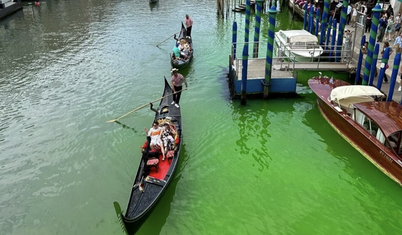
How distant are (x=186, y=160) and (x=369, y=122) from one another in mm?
6090

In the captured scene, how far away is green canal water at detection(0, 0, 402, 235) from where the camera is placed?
8.99m

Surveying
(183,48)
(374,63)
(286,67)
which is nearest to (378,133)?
(374,63)

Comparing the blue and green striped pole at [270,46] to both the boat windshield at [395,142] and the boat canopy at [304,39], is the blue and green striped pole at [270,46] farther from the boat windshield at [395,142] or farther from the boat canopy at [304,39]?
the boat windshield at [395,142]

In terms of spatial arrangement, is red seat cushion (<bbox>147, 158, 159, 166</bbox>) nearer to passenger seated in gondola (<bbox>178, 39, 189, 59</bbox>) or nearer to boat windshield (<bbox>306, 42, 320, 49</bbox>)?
passenger seated in gondola (<bbox>178, 39, 189, 59</bbox>)

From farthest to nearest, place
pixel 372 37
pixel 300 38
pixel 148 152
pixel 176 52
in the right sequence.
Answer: pixel 176 52 < pixel 300 38 < pixel 372 37 < pixel 148 152

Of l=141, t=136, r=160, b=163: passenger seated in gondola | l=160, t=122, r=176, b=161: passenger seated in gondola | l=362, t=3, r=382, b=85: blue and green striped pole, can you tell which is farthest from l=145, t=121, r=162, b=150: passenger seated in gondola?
l=362, t=3, r=382, b=85: blue and green striped pole

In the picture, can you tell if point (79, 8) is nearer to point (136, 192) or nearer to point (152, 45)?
point (152, 45)

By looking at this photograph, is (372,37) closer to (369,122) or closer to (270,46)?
(270,46)

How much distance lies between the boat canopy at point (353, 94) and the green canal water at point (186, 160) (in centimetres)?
133

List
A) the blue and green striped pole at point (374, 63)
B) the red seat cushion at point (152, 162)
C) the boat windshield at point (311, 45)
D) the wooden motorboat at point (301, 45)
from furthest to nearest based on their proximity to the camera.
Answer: the boat windshield at point (311, 45) → the wooden motorboat at point (301, 45) → the blue and green striped pole at point (374, 63) → the red seat cushion at point (152, 162)

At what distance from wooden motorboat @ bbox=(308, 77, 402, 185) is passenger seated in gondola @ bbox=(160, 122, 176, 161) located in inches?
238

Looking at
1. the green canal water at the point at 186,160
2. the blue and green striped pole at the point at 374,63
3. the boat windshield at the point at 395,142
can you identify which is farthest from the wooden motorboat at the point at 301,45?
the boat windshield at the point at 395,142

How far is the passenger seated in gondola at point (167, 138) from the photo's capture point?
1018 centimetres

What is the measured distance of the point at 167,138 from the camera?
10.5 meters
